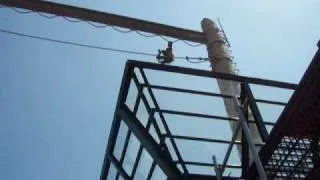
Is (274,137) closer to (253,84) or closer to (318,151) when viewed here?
(318,151)

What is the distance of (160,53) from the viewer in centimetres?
2075

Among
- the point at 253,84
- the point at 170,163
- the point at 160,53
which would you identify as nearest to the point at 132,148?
the point at 170,163

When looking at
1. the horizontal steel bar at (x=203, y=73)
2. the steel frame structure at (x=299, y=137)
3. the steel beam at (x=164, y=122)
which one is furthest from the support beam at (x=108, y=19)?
the steel frame structure at (x=299, y=137)

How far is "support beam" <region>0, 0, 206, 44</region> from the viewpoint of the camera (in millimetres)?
23469

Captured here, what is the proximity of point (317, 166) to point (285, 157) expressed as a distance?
434 mm

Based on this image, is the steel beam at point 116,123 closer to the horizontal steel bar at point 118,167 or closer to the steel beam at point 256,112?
the horizontal steel bar at point 118,167

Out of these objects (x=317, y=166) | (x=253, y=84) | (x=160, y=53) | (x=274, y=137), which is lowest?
(x=317, y=166)

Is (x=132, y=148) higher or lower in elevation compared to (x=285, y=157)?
higher

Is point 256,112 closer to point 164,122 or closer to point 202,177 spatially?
point 202,177

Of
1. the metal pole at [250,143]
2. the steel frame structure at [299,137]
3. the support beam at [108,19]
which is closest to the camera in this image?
the steel frame structure at [299,137]

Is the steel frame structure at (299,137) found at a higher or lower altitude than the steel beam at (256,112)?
lower

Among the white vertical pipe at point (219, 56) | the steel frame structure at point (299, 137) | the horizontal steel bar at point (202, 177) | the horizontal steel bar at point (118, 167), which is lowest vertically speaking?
the steel frame structure at point (299, 137)

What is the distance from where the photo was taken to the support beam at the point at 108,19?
77.0ft

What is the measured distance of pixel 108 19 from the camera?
79.3 ft
